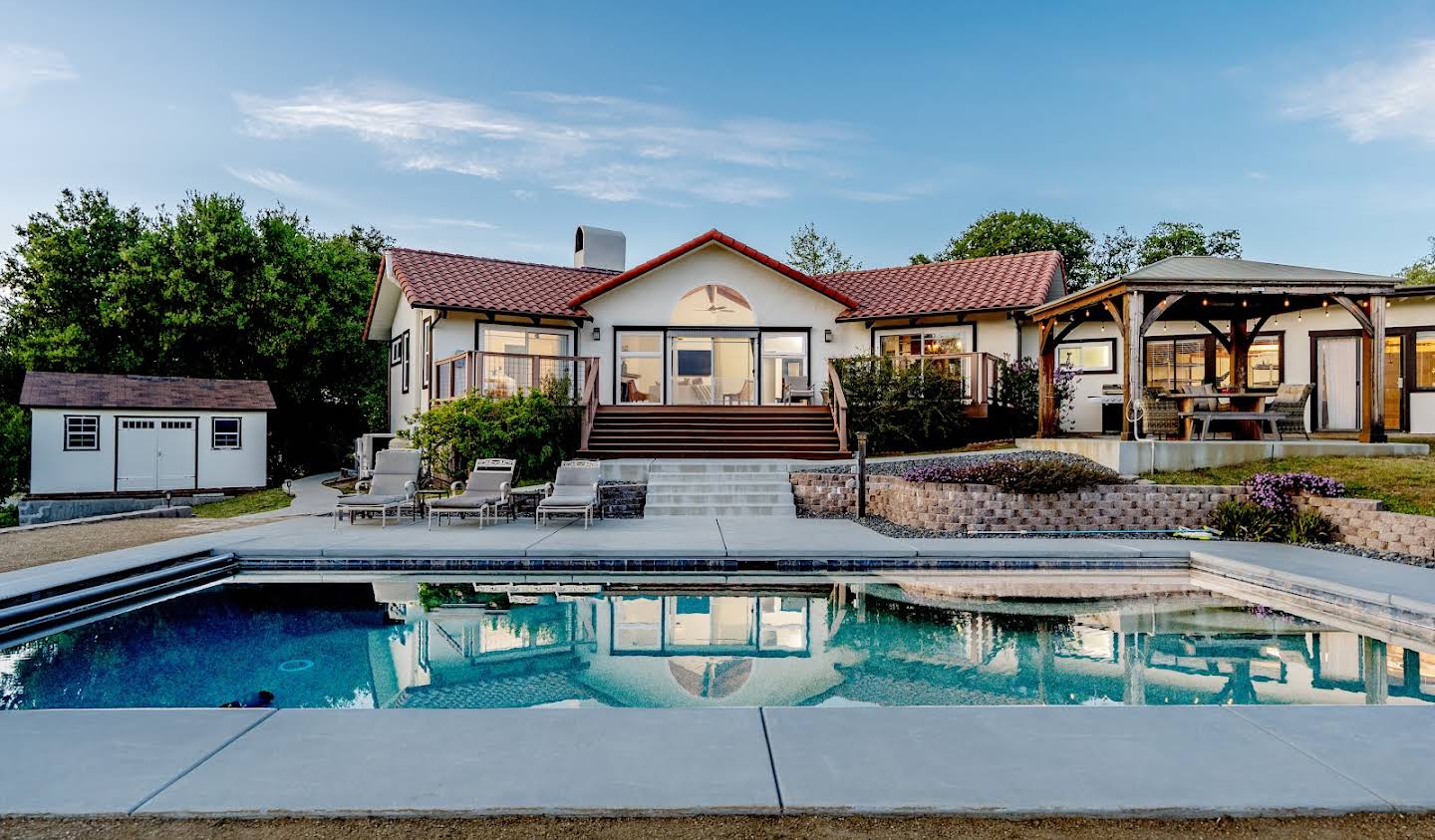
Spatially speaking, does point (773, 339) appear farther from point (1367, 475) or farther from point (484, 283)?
point (1367, 475)

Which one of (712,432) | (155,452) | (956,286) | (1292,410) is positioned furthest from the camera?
(155,452)

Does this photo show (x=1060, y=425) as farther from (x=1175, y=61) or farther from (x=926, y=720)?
(x=926, y=720)

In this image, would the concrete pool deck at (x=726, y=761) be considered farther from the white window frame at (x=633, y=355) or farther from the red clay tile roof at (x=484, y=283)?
the white window frame at (x=633, y=355)

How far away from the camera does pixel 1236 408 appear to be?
13.9 meters

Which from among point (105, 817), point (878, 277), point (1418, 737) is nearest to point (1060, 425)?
point (878, 277)

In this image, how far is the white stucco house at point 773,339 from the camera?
14742 millimetres

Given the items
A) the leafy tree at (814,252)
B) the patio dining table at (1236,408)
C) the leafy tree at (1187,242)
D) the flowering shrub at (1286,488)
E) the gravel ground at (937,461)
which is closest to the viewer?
the flowering shrub at (1286,488)

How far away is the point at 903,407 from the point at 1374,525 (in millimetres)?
7837

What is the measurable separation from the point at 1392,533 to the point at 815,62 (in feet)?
51.6

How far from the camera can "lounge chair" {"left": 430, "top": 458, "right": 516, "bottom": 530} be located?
1042 cm

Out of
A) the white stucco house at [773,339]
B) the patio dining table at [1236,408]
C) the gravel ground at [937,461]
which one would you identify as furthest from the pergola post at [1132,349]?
the white stucco house at [773,339]

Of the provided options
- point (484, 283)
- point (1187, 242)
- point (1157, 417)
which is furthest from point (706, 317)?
point (1187, 242)

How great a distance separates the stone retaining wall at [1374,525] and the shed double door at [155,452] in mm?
24120

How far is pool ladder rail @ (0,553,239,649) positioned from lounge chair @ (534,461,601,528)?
151 inches
